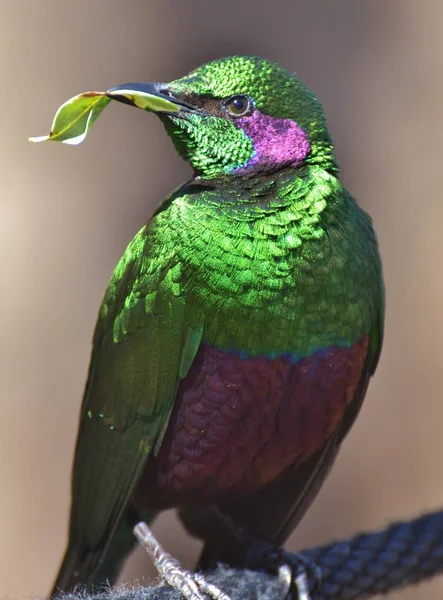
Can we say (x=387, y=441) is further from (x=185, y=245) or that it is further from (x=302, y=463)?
(x=185, y=245)

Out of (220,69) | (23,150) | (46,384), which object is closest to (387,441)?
(46,384)

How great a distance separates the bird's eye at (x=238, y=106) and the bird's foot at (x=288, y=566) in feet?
3.96

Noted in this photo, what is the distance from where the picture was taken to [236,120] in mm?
2572

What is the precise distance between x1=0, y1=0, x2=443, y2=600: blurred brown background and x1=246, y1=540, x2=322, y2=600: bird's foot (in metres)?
1.43

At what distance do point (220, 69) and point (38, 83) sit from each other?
1628 mm

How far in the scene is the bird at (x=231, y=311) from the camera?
251 centimetres

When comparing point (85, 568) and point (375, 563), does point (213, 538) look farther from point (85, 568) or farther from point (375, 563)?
point (375, 563)

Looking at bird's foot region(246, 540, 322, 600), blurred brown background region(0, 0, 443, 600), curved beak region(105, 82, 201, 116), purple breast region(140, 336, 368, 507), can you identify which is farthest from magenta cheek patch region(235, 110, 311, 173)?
blurred brown background region(0, 0, 443, 600)

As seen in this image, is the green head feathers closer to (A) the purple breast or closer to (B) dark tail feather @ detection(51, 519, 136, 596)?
(A) the purple breast

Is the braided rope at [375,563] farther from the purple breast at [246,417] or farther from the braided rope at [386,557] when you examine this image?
the purple breast at [246,417]

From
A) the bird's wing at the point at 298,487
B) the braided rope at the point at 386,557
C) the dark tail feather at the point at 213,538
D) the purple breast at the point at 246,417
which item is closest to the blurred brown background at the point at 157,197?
the dark tail feather at the point at 213,538

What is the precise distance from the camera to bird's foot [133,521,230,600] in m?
2.64

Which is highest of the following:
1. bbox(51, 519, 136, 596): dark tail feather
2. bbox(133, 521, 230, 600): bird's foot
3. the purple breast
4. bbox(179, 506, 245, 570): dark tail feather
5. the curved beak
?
the curved beak

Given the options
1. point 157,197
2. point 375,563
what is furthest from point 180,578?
point 157,197
